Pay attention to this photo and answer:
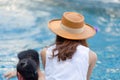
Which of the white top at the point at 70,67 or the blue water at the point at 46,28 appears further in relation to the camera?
the blue water at the point at 46,28

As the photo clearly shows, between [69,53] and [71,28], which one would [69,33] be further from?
[69,53]

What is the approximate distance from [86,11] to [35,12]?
1.37 meters

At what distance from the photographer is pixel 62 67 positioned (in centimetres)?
289

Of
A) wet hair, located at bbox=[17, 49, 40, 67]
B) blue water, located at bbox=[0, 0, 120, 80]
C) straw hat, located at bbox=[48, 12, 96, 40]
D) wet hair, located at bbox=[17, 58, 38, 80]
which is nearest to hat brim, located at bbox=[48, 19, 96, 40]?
straw hat, located at bbox=[48, 12, 96, 40]

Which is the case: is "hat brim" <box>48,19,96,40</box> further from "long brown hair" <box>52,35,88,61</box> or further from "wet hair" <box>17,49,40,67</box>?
"wet hair" <box>17,49,40,67</box>

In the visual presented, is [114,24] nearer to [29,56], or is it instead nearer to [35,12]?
[35,12]

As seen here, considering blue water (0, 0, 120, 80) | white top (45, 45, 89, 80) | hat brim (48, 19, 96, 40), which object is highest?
hat brim (48, 19, 96, 40)

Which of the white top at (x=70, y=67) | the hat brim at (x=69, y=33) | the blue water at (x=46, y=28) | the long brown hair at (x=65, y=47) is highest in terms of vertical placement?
the hat brim at (x=69, y=33)

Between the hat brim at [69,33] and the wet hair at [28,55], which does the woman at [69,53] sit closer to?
the hat brim at [69,33]

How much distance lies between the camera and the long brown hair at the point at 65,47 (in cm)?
290

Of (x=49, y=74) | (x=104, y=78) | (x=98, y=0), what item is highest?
(x=49, y=74)

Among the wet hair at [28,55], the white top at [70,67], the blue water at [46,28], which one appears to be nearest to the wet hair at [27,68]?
the wet hair at [28,55]

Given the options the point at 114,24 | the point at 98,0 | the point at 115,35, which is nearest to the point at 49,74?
the point at 115,35

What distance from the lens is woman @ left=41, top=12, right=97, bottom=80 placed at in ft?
9.48
